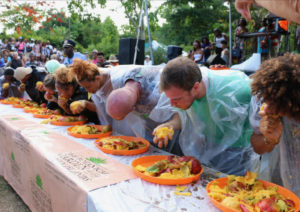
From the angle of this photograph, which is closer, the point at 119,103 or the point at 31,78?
the point at 119,103

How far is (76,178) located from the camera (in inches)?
52.9

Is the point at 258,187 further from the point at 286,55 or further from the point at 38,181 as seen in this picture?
the point at 38,181

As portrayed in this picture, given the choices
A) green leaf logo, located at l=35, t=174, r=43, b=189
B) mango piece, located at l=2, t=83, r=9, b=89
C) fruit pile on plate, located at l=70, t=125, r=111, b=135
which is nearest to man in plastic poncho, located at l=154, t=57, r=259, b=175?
fruit pile on plate, located at l=70, t=125, r=111, b=135

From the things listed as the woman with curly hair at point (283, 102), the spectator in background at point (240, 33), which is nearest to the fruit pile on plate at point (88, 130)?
the woman with curly hair at point (283, 102)

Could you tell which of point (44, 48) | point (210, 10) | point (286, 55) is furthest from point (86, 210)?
point (210, 10)

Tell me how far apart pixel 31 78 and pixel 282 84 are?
399 cm

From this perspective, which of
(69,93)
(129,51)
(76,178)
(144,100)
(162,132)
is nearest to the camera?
(76,178)

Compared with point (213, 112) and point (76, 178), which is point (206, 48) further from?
point (76, 178)

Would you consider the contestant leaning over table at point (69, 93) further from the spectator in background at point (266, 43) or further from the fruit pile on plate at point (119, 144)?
Answer: the spectator in background at point (266, 43)

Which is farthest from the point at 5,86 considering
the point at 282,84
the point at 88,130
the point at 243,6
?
the point at 282,84

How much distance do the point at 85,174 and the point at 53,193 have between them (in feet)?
1.19

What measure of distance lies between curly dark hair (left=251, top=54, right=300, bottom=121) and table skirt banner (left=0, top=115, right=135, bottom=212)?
2.63ft

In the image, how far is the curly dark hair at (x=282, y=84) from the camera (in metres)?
0.93

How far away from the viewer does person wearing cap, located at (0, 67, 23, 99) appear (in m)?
4.65
